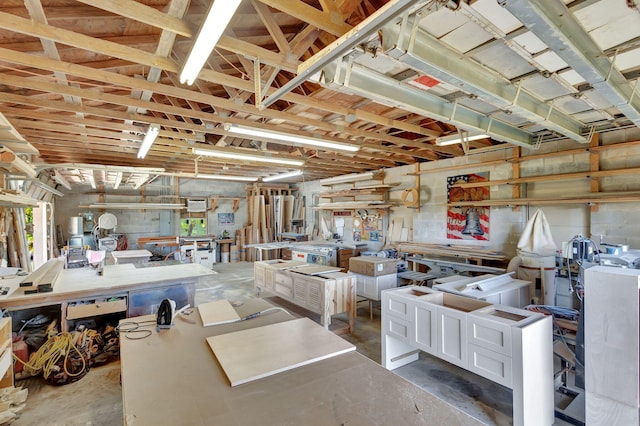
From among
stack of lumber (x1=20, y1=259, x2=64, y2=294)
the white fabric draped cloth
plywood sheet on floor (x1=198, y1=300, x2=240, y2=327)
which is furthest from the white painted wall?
stack of lumber (x1=20, y1=259, x2=64, y2=294)

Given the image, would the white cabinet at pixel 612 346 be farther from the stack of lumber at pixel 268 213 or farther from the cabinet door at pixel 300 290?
the stack of lumber at pixel 268 213

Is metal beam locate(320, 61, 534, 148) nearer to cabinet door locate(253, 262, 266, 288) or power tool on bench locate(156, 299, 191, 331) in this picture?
power tool on bench locate(156, 299, 191, 331)

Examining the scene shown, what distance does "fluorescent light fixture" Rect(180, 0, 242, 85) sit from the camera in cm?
156

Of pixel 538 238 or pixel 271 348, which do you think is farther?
pixel 538 238

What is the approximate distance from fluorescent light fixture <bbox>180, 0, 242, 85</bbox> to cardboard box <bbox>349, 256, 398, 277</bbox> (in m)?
3.46

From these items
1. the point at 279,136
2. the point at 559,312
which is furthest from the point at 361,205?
the point at 559,312

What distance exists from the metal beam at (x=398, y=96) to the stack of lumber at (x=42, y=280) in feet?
11.5

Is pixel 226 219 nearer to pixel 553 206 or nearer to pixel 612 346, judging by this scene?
pixel 553 206

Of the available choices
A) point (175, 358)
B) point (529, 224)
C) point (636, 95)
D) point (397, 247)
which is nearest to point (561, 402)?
point (529, 224)

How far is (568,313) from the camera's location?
3176mm

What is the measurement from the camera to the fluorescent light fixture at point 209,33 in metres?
1.56

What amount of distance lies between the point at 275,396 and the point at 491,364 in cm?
188

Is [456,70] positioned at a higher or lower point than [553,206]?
higher

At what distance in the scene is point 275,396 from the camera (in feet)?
4.10
